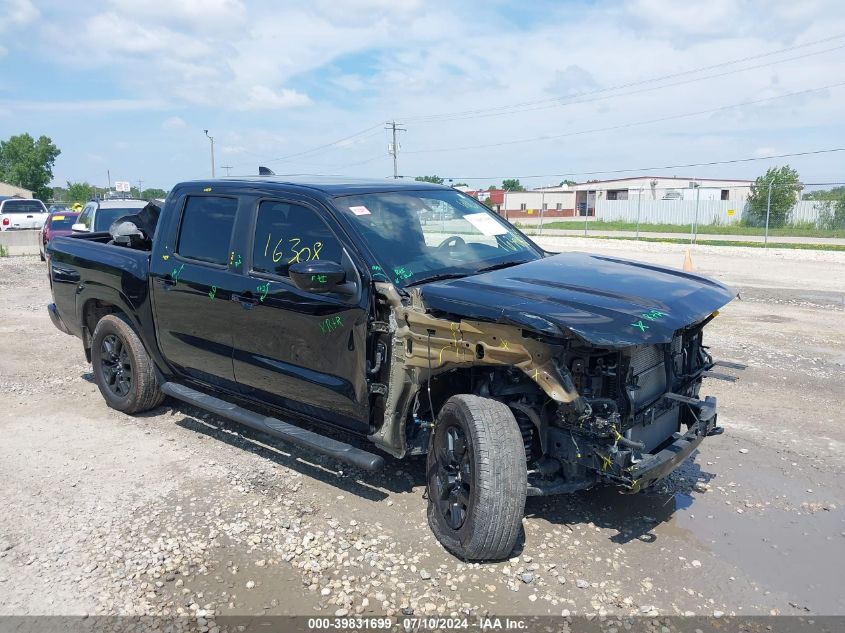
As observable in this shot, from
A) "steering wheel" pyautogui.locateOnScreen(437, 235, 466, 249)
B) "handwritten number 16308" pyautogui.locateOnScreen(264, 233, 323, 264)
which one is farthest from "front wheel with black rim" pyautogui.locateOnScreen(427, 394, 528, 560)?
"handwritten number 16308" pyautogui.locateOnScreen(264, 233, 323, 264)

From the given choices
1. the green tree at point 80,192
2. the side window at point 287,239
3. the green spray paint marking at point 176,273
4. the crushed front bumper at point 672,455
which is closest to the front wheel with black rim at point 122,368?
the green spray paint marking at point 176,273

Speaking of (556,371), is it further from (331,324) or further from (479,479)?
(331,324)

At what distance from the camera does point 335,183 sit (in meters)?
4.86

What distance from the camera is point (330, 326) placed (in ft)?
13.8

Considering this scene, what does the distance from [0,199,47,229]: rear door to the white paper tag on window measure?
25.9m

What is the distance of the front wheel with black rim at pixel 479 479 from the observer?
3502 mm

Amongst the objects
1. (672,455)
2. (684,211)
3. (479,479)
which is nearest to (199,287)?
(479,479)

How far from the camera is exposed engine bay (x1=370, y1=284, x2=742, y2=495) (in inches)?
136

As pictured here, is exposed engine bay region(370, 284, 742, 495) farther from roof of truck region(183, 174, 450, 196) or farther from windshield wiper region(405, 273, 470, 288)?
roof of truck region(183, 174, 450, 196)

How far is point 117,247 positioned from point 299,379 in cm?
257

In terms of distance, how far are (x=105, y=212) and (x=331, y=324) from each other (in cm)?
1275

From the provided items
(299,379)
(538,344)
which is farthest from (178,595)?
(538,344)

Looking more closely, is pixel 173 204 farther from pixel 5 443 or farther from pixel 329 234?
pixel 5 443

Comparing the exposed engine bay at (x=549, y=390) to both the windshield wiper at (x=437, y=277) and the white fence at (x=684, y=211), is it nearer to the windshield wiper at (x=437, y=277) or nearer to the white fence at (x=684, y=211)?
the windshield wiper at (x=437, y=277)
